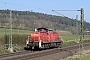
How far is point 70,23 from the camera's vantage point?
18350 cm

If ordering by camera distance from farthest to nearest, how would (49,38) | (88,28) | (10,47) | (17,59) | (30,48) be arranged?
(88,28), (49,38), (30,48), (10,47), (17,59)

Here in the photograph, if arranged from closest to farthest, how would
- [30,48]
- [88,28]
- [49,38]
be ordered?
[30,48], [49,38], [88,28]

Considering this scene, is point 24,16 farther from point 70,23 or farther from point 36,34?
point 36,34

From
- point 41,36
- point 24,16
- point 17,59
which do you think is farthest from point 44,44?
point 24,16

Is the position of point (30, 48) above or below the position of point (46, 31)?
below

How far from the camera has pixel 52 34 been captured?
39969 millimetres

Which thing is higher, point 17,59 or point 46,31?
point 46,31

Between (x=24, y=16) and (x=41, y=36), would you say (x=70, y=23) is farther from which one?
Answer: (x=41, y=36)

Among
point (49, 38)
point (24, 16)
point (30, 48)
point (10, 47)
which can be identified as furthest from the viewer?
point (24, 16)

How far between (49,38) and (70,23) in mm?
146272

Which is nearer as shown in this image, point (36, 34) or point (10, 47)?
point (10, 47)

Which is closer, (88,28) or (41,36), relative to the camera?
(41,36)

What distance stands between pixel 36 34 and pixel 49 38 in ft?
9.75

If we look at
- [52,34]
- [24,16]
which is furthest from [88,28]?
[52,34]
